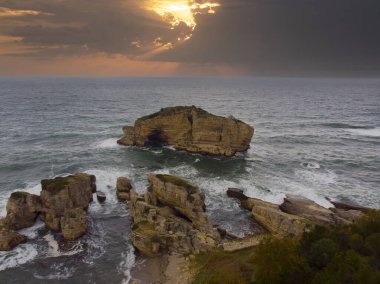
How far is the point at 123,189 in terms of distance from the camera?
57125 mm

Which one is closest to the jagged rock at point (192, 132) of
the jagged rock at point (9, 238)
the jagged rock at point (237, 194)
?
the jagged rock at point (237, 194)

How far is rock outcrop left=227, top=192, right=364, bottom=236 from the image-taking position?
45.2 metres

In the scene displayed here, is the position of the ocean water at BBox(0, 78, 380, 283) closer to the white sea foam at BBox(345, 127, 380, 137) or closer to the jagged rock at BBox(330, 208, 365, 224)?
the white sea foam at BBox(345, 127, 380, 137)

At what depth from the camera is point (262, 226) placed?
159ft

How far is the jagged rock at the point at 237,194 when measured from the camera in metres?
56.8

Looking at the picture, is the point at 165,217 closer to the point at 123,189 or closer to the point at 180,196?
the point at 180,196

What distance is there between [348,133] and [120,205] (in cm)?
8198

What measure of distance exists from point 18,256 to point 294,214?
117ft

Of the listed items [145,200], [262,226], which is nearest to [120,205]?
[145,200]

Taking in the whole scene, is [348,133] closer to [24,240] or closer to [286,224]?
[286,224]

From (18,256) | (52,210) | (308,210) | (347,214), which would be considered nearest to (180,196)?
(52,210)

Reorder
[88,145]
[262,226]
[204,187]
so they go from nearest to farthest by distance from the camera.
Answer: [262,226], [204,187], [88,145]

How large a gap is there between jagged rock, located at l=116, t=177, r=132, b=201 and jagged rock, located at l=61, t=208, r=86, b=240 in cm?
1094

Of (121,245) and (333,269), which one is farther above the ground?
(333,269)
